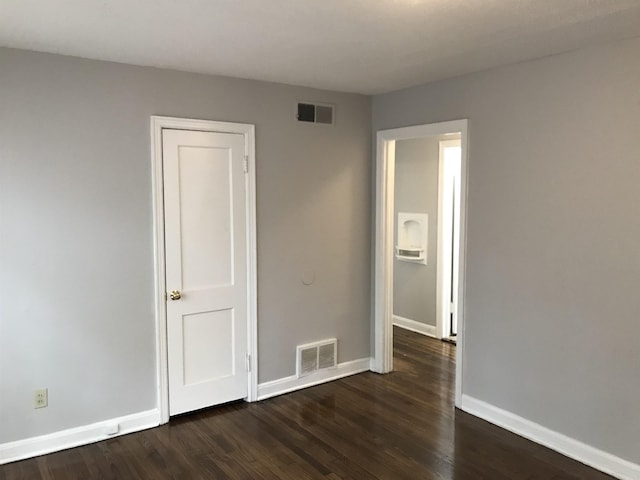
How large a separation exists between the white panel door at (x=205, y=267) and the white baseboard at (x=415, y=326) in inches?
99.0

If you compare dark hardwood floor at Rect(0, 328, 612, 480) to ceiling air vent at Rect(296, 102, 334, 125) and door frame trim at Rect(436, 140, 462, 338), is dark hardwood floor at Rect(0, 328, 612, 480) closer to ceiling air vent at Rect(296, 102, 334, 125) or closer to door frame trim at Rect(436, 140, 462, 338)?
door frame trim at Rect(436, 140, 462, 338)

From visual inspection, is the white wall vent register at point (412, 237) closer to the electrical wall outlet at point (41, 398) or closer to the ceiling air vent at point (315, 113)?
the ceiling air vent at point (315, 113)

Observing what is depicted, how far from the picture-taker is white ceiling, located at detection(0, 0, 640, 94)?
2.29 m

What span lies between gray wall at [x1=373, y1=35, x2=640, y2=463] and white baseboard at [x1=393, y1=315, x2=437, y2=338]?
191 centimetres

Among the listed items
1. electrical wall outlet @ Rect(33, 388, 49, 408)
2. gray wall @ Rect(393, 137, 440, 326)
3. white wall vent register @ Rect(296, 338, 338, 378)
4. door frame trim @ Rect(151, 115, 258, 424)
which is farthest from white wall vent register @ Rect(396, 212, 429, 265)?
electrical wall outlet @ Rect(33, 388, 49, 408)

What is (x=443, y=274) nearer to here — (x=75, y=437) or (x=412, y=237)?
(x=412, y=237)

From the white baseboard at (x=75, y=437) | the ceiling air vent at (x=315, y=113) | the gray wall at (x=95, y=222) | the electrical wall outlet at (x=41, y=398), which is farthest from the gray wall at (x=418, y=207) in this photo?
the electrical wall outlet at (x=41, y=398)

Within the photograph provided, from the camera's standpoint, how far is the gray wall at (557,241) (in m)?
2.87

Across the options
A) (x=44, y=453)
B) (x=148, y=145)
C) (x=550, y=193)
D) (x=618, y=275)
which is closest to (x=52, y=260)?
(x=148, y=145)

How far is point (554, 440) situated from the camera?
324cm

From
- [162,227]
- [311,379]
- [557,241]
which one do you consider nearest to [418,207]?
[311,379]

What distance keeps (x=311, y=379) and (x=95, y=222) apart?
2.16 m

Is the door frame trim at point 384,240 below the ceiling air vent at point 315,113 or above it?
below

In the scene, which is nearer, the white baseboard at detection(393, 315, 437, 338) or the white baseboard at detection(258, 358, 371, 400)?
the white baseboard at detection(258, 358, 371, 400)
